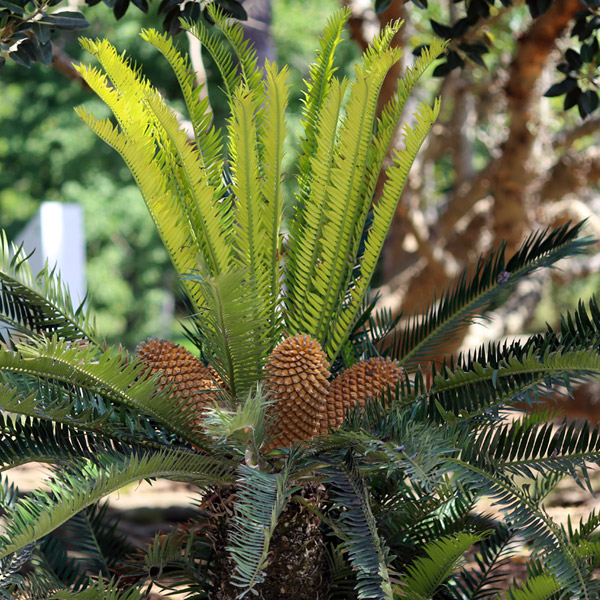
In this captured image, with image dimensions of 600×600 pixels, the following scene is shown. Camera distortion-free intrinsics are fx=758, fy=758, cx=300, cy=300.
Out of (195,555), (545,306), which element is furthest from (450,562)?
(545,306)

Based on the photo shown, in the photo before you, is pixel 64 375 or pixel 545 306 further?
pixel 545 306

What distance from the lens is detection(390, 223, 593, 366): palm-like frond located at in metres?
2.39

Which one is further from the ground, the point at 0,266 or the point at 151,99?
the point at 151,99

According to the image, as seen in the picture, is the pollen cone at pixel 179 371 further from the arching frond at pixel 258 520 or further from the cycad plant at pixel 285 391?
the arching frond at pixel 258 520

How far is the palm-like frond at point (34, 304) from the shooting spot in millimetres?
2334

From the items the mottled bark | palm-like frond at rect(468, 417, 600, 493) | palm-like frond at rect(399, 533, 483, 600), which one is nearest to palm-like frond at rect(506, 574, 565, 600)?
palm-like frond at rect(399, 533, 483, 600)

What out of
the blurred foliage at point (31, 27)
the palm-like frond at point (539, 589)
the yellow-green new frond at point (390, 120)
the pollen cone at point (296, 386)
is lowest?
the palm-like frond at point (539, 589)

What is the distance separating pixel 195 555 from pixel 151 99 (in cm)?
149

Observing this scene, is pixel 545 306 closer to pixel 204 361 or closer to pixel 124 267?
pixel 124 267

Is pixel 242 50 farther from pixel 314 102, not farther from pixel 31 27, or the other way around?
pixel 31 27

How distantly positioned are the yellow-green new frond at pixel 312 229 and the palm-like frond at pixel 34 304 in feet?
2.13

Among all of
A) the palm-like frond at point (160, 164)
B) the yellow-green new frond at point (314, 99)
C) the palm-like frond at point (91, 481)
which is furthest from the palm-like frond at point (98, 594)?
the yellow-green new frond at point (314, 99)

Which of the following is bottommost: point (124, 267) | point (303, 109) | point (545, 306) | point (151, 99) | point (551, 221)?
point (151, 99)

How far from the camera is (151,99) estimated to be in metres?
2.10
